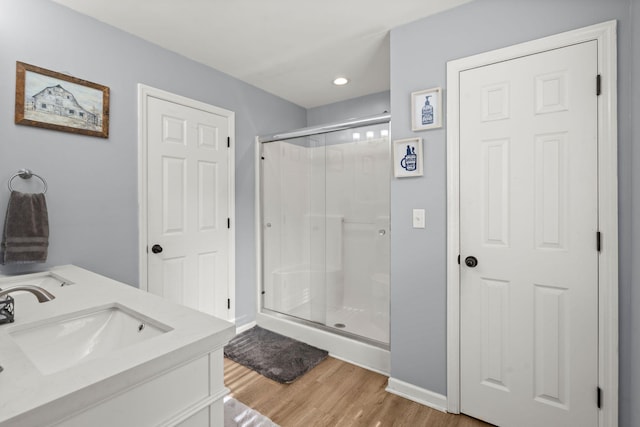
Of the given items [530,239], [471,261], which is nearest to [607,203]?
[530,239]

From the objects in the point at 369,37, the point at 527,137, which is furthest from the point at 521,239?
the point at 369,37

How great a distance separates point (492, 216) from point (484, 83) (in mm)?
760

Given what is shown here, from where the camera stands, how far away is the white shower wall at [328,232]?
2.55 m

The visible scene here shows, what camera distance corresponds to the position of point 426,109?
189cm

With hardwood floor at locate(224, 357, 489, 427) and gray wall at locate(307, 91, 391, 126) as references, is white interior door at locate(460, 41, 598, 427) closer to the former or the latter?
hardwood floor at locate(224, 357, 489, 427)

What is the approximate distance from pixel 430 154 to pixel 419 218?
0.41m

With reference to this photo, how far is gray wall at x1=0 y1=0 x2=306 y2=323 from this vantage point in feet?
5.44

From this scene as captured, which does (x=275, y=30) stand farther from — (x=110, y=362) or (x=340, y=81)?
(x=110, y=362)

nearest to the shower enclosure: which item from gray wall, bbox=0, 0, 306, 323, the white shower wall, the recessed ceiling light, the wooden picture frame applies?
the white shower wall

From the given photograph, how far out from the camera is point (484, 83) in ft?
5.69

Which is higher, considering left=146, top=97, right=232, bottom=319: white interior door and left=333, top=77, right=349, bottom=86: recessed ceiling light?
left=333, top=77, right=349, bottom=86: recessed ceiling light

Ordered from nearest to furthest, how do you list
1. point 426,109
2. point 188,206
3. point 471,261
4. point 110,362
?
point 110,362
point 471,261
point 426,109
point 188,206

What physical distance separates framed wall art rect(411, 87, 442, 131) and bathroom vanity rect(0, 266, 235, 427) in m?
1.62

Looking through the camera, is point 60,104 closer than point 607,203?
No
